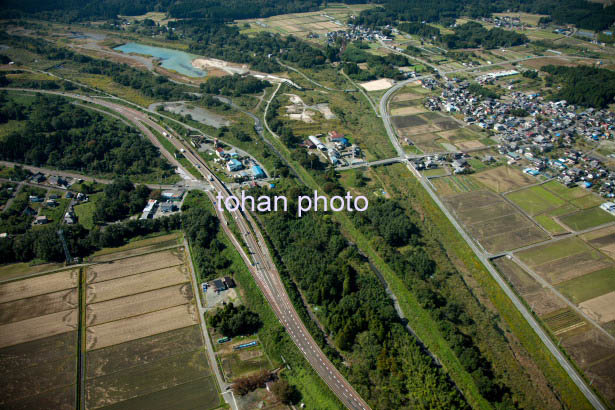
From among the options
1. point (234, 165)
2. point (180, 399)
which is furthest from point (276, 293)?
point (234, 165)

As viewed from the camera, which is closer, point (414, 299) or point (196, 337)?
point (196, 337)

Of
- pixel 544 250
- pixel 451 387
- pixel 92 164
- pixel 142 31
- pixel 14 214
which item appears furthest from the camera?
pixel 142 31

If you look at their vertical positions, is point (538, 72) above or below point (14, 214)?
above

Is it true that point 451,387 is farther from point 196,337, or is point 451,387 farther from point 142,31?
point 142,31

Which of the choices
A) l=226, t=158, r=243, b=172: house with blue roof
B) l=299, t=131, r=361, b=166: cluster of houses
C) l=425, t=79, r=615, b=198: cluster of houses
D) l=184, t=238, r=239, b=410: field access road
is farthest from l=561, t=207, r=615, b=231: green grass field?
l=226, t=158, r=243, b=172: house with blue roof

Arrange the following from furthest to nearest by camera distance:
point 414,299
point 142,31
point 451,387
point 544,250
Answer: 1. point 142,31
2. point 544,250
3. point 414,299
4. point 451,387

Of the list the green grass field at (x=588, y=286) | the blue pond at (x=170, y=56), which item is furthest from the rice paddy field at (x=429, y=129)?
the blue pond at (x=170, y=56)

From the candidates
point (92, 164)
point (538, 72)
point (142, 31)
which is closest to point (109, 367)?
point (92, 164)
